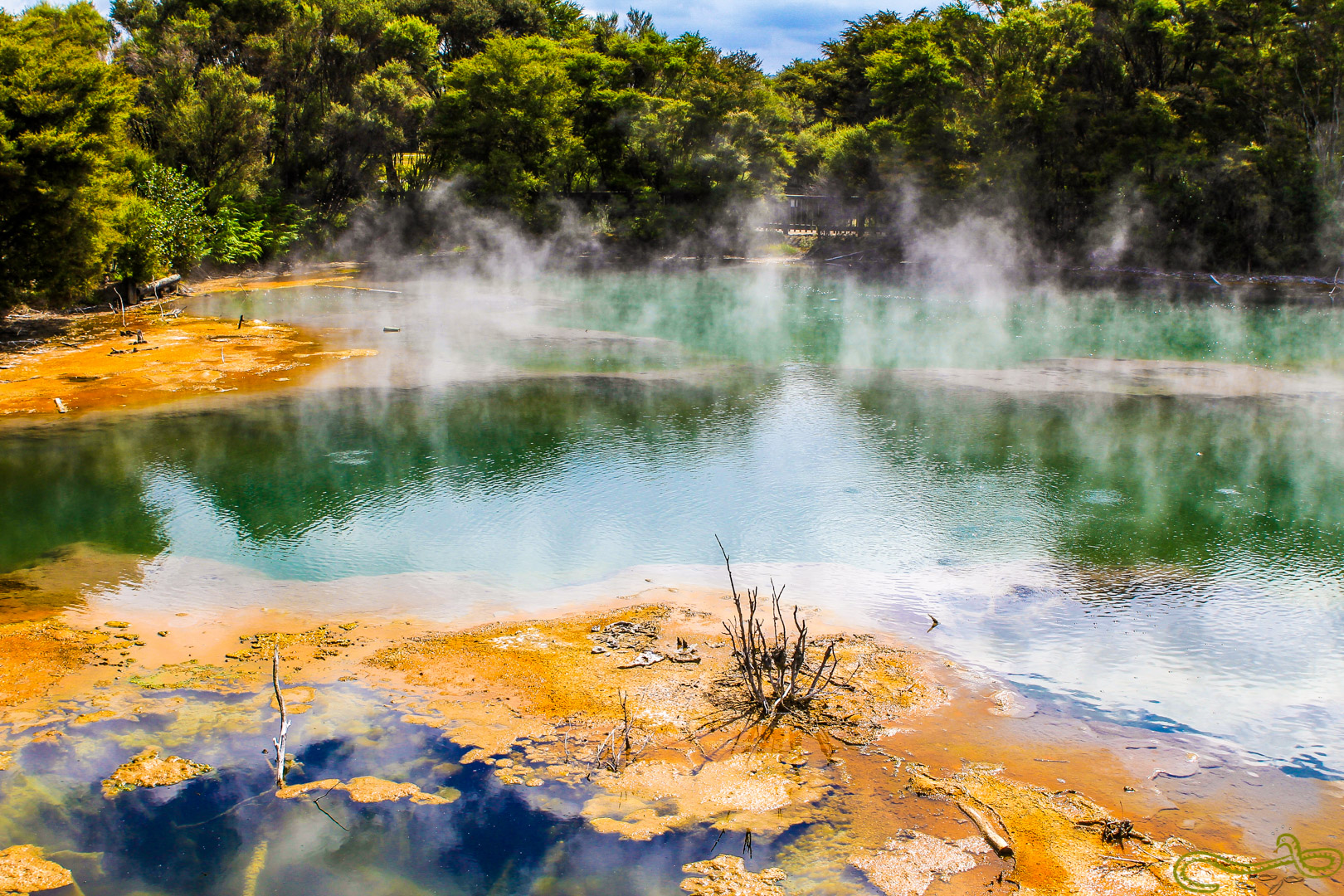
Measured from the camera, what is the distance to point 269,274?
34531 mm

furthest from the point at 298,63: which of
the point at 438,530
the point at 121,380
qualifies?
the point at 438,530

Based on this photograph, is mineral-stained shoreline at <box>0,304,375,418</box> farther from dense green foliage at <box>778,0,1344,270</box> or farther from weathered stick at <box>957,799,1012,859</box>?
dense green foliage at <box>778,0,1344,270</box>

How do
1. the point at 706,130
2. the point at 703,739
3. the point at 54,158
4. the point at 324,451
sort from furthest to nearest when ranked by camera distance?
1. the point at 706,130
2. the point at 54,158
3. the point at 324,451
4. the point at 703,739

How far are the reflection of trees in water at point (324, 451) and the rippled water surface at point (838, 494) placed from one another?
0.07 metres

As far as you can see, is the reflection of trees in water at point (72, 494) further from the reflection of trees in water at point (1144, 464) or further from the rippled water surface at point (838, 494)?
the reflection of trees in water at point (1144, 464)

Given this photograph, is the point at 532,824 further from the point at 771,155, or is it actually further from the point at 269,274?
the point at 771,155

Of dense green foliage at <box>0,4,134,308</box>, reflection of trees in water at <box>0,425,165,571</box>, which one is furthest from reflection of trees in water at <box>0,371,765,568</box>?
dense green foliage at <box>0,4,134,308</box>

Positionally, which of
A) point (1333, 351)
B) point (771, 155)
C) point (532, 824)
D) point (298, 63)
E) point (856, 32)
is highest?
point (856, 32)

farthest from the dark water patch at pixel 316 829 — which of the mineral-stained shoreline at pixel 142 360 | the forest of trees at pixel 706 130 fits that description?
the forest of trees at pixel 706 130

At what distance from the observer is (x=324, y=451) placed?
47.6ft

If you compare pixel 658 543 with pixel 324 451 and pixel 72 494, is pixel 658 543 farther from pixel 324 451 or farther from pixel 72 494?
pixel 72 494

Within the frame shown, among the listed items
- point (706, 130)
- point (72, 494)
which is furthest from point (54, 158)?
point (706, 130)

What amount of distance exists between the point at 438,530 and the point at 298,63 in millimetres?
34571

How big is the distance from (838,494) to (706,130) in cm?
3107
